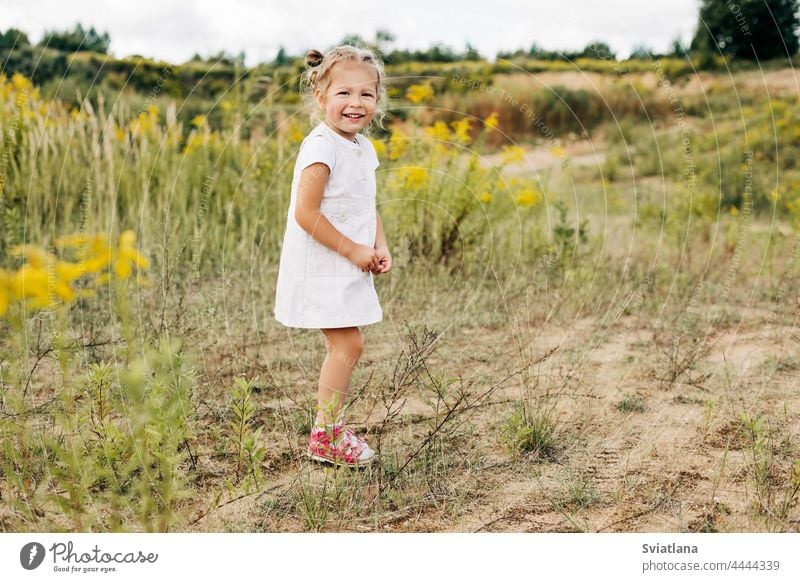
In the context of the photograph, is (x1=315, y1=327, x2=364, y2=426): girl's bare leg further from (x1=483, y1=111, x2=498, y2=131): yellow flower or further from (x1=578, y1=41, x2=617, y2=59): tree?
(x1=578, y1=41, x2=617, y2=59): tree

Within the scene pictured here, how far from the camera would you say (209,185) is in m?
4.20

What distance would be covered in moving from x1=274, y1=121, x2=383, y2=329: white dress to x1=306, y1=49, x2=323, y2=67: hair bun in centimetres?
22

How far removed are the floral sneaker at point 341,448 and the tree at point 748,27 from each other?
3.50 metres

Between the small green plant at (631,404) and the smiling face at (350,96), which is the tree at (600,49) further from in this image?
the smiling face at (350,96)

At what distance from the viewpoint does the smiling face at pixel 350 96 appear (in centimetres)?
232

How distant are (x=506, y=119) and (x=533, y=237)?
15.8 ft

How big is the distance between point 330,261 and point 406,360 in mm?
914

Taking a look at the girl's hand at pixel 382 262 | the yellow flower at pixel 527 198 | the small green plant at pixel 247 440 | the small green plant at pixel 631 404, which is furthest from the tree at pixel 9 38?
the small green plant at pixel 631 404

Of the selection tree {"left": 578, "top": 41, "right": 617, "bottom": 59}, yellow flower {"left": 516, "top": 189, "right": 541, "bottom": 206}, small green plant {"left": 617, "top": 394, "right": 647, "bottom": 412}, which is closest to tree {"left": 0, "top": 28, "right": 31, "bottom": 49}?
yellow flower {"left": 516, "top": 189, "right": 541, "bottom": 206}

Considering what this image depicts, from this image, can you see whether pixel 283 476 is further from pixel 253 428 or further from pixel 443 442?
pixel 443 442

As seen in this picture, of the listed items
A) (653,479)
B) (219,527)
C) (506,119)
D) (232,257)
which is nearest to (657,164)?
(506,119)

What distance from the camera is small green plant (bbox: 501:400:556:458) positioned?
242 centimetres

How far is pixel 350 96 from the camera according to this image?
2.33m

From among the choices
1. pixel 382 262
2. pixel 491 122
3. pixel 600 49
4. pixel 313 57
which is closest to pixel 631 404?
pixel 382 262
